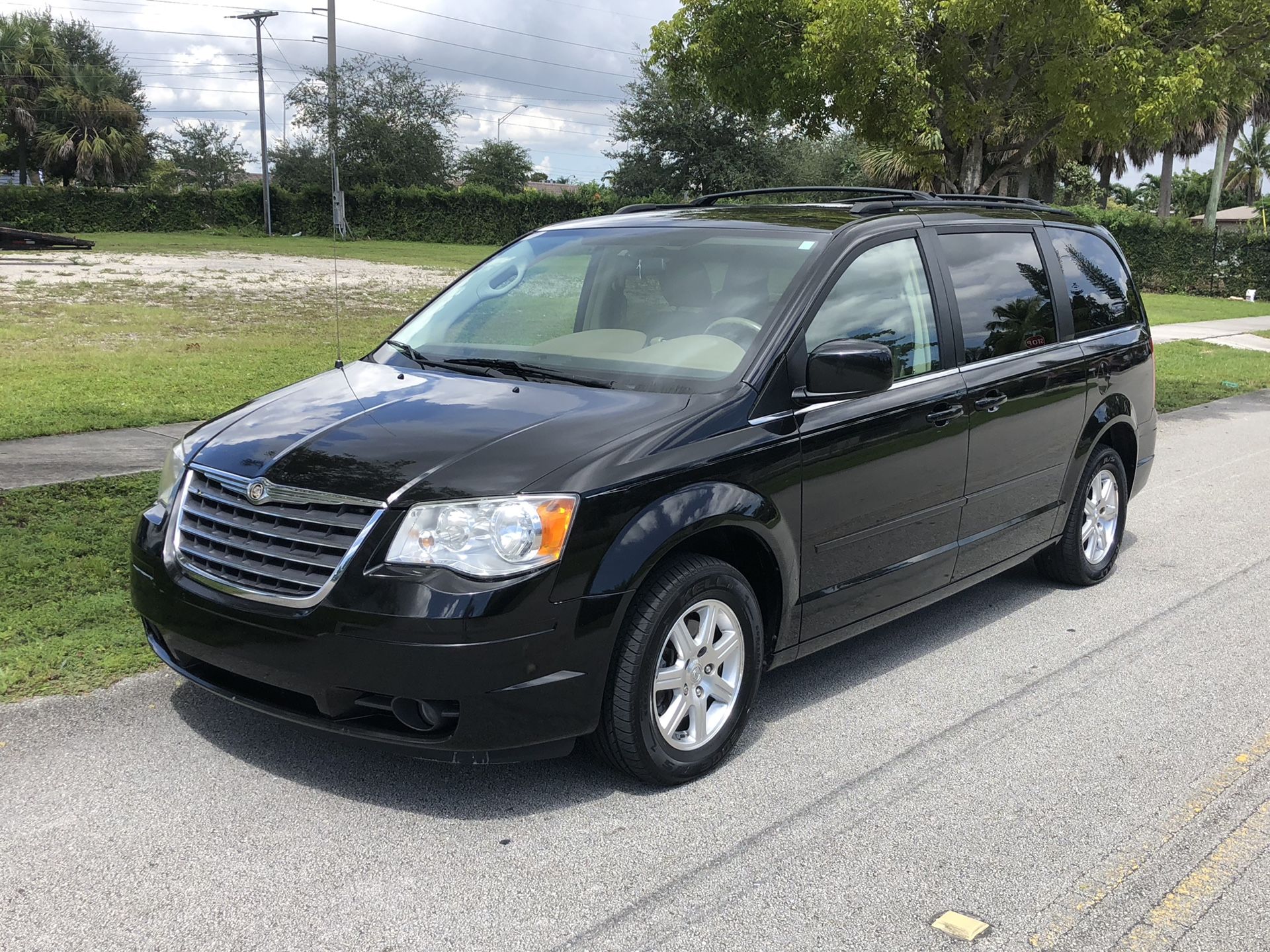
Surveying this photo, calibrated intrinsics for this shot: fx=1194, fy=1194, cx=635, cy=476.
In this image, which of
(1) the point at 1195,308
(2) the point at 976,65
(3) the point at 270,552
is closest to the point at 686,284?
(3) the point at 270,552

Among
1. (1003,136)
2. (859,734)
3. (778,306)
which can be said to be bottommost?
(859,734)

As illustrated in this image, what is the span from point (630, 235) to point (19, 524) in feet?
12.2

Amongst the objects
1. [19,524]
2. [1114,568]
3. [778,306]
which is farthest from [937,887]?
[19,524]

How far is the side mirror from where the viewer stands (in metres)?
4.02

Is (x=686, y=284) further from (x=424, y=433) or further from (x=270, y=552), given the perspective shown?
(x=270, y=552)

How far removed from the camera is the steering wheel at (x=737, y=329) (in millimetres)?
4223

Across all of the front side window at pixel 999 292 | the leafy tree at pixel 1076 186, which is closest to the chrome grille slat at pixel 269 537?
the front side window at pixel 999 292

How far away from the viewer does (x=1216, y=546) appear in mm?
6926

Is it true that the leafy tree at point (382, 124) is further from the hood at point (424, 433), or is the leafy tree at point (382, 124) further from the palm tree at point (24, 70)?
the hood at point (424, 433)

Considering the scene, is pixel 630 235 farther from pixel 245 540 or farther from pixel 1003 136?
pixel 1003 136

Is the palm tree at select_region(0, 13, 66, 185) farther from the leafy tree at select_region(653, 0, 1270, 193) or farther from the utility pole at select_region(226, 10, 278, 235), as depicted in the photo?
the leafy tree at select_region(653, 0, 1270, 193)

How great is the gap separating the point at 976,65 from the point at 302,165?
5146 cm

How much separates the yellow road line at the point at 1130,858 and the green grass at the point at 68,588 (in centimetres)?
337

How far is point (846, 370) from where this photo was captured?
4027mm
